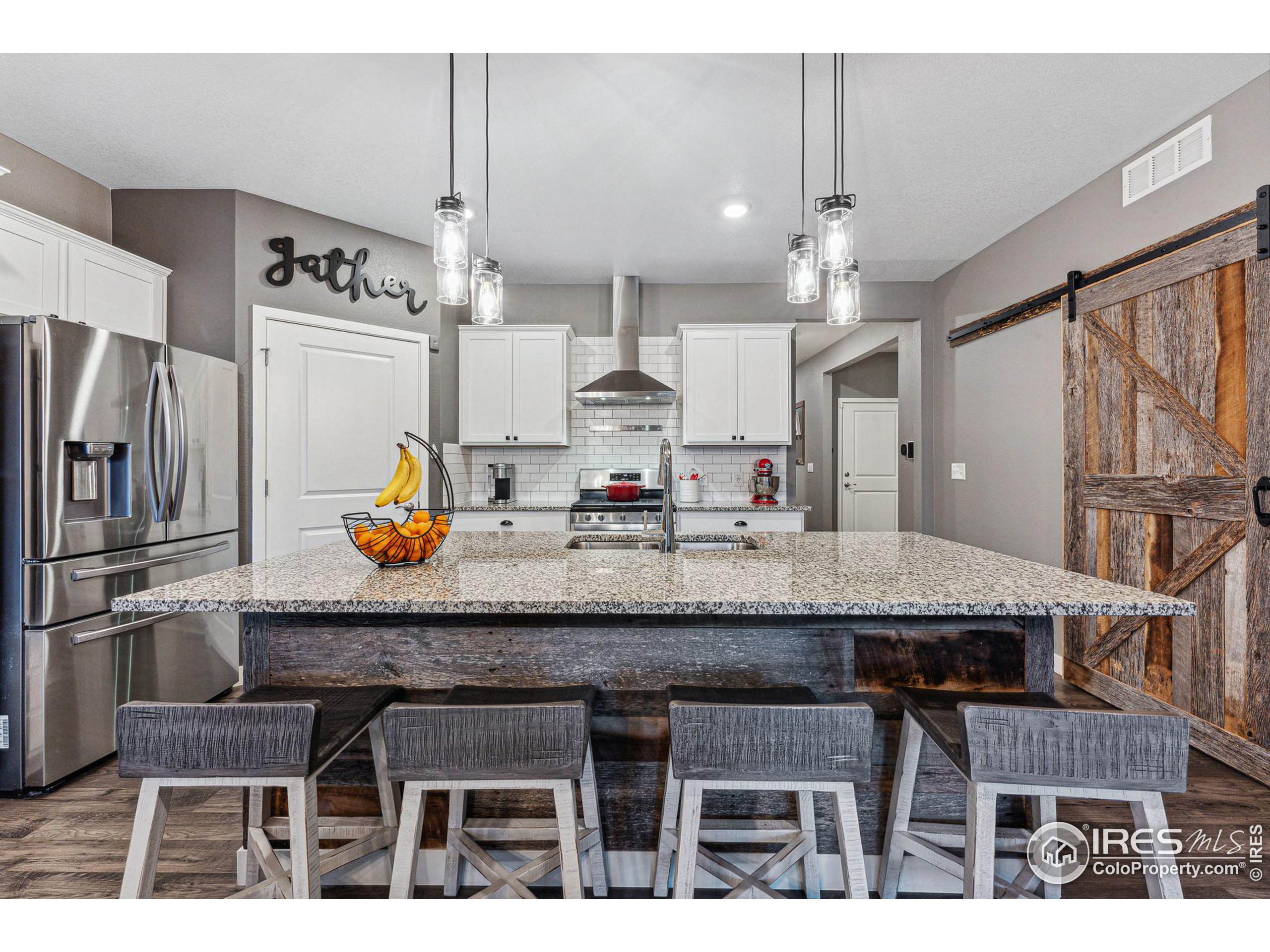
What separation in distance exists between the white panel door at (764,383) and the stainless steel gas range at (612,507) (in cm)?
86

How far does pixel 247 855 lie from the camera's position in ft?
5.44

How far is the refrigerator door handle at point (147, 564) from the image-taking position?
2.35 metres

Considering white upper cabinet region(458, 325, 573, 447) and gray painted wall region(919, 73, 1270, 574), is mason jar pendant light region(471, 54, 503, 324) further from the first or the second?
gray painted wall region(919, 73, 1270, 574)

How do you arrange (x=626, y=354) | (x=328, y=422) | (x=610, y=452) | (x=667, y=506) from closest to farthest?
1. (x=667, y=506)
2. (x=328, y=422)
3. (x=626, y=354)
4. (x=610, y=452)

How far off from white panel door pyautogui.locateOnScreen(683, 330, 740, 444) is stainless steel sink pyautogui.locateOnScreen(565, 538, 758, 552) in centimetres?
234

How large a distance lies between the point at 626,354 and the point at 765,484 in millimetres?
1442

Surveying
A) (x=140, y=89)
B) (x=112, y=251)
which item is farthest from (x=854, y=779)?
(x=112, y=251)

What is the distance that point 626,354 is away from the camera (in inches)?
186

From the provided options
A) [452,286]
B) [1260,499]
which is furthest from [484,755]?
[1260,499]

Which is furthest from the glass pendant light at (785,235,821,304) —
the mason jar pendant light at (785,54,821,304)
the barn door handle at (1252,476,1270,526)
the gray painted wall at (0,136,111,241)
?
the gray painted wall at (0,136,111,241)

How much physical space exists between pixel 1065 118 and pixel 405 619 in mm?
3185

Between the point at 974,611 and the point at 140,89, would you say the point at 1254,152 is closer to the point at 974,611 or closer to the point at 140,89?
the point at 974,611

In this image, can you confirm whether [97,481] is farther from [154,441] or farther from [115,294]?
[115,294]

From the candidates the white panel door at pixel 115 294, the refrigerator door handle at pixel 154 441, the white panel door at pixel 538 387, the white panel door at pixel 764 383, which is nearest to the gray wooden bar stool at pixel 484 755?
the refrigerator door handle at pixel 154 441
